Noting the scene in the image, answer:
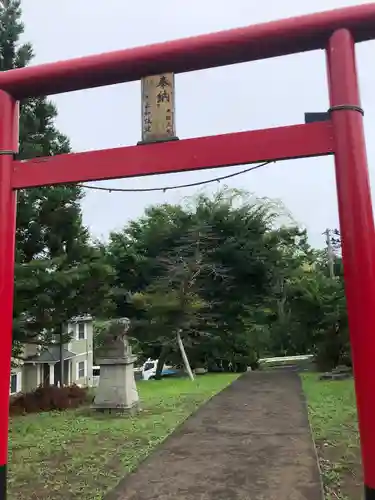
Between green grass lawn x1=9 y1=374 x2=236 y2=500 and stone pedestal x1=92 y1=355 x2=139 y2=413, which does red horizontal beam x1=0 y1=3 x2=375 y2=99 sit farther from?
stone pedestal x1=92 y1=355 x2=139 y2=413

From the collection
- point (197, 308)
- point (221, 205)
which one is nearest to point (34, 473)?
point (197, 308)

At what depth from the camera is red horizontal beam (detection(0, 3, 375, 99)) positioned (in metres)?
2.98

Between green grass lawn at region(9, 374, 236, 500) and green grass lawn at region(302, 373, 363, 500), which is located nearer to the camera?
green grass lawn at region(302, 373, 363, 500)

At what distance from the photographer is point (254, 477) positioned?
4035 millimetres

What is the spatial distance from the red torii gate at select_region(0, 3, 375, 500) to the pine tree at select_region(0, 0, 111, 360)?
4.28 metres

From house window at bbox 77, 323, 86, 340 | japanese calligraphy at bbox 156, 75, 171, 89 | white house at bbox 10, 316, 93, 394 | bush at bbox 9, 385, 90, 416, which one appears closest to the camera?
japanese calligraphy at bbox 156, 75, 171, 89

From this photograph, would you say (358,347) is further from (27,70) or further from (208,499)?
(27,70)

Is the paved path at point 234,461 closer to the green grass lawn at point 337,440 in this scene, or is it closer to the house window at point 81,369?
the green grass lawn at point 337,440

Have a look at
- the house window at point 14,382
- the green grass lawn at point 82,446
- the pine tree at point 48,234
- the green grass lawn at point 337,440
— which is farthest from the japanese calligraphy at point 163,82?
the house window at point 14,382

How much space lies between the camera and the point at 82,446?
5422 mm

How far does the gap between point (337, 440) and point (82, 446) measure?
2.85m

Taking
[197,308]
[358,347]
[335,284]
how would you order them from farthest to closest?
1. [335,284]
2. [197,308]
3. [358,347]

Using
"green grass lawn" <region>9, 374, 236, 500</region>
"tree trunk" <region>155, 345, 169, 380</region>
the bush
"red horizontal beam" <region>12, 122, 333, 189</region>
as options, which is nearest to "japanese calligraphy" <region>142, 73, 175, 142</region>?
"red horizontal beam" <region>12, 122, 333, 189</region>

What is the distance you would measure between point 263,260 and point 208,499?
13.3 metres
